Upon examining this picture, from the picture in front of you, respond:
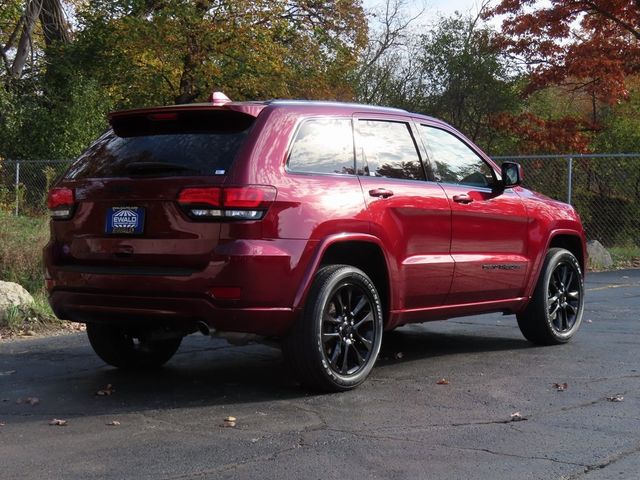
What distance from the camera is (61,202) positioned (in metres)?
5.92

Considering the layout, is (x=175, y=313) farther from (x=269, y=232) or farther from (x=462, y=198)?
(x=462, y=198)

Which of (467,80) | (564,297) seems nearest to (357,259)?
(564,297)

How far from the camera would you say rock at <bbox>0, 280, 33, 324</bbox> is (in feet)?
27.8

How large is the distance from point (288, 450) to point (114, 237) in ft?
6.18

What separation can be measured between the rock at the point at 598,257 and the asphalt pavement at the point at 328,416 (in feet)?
27.2

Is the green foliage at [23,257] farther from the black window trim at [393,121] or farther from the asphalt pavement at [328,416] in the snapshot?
the black window trim at [393,121]

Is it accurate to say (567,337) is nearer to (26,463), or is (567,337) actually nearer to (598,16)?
(26,463)

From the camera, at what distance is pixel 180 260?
211 inches

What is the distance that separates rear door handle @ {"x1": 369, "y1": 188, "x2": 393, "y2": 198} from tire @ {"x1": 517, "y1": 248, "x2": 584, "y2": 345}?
6.95 feet

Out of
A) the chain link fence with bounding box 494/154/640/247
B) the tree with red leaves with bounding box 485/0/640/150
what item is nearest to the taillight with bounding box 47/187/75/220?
the chain link fence with bounding box 494/154/640/247

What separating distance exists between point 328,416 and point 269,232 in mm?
1094

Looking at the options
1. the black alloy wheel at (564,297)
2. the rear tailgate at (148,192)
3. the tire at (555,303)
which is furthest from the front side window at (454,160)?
the rear tailgate at (148,192)

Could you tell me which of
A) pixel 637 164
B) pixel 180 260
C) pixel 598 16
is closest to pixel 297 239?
pixel 180 260

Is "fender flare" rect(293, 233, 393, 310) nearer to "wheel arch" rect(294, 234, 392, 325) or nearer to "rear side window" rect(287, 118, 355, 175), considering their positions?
"wheel arch" rect(294, 234, 392, 325)
